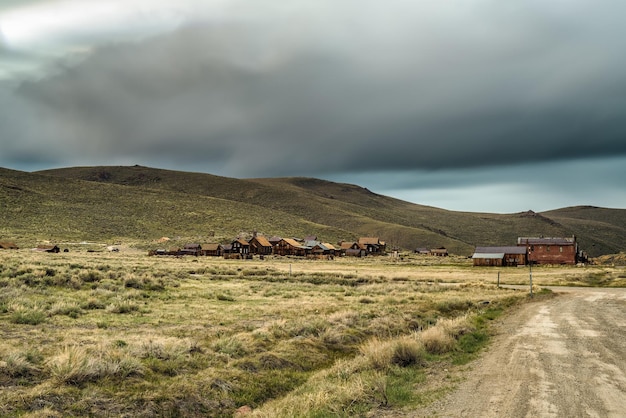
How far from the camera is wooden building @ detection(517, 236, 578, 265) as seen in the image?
90875 mm

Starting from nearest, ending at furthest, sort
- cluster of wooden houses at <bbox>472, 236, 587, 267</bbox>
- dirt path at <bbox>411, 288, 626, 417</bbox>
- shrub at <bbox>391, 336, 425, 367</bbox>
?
dirt path at <bbox>411, 288, 626, 417</bbox>, shrub at <bbox>391, 336, 425, 367</bbox>, cluster of wooden houses at <bbox>472, 236, 587, 267</bbox>

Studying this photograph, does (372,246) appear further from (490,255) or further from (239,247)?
(490,255)

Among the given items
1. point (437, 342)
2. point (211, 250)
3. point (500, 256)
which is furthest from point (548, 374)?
point (211, 250)

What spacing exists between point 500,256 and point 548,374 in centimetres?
8046

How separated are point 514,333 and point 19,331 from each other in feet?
53.7

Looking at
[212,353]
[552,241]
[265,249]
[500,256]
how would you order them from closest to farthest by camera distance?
[212,353] < [500,256] < [552,241] < [265,249]

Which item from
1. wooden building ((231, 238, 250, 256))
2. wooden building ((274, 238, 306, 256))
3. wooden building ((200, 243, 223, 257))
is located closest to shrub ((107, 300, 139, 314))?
wooden building ((200, 243, 223, 257))

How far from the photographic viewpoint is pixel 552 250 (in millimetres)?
92812

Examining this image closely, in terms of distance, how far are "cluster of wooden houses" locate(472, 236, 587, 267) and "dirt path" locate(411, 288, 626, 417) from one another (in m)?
68.4

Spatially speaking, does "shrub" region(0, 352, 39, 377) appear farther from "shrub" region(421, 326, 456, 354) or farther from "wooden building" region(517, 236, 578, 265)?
"wooden building" region(517, 236, 578, 265)

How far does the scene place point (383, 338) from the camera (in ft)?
57.5

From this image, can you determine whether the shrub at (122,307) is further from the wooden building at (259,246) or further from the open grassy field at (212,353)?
the wooden building at (259,246)

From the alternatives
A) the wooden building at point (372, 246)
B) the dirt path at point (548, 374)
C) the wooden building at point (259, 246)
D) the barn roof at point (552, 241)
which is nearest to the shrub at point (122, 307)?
the dirt path at point (548, 374)

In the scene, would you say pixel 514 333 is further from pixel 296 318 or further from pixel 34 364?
pixel 34 364
